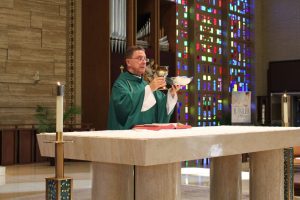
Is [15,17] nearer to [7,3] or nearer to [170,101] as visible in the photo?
[7,3]

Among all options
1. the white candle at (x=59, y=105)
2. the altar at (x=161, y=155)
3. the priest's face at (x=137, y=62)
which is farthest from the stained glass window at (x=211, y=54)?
the white candle at (x=59, y=105)

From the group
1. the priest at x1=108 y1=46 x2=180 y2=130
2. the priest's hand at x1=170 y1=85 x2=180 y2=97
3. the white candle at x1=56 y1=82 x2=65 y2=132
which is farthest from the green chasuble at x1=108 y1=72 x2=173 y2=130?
the white candle at x1=56 y1=82 x2=65 y2=132

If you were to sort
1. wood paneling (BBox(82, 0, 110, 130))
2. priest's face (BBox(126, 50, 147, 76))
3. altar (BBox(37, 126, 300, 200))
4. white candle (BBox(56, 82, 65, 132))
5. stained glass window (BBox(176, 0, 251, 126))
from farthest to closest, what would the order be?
stained glass window (BBox(176, 0, 251, 126)), wood paneling (BBox(82, 0, 110, 130)), priest's face (BBox(126, 50, 147, 76)), altar (BBox(37, 126, 300, 200)), white candle (BBox(56, 82, 65, 132))

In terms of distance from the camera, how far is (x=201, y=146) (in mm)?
3730

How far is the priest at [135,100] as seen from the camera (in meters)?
5.16

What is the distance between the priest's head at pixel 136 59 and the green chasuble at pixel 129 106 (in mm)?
96

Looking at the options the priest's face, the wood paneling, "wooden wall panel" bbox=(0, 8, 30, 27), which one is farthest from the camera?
the wood paneling

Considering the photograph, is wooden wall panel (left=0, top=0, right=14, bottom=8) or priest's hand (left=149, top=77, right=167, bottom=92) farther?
wooden wall panel (left=0, top=0, right=14, bottom=8)

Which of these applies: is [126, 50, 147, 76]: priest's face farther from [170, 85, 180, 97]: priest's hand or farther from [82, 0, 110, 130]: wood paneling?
[82, 0, 110, 130]: wood paneling

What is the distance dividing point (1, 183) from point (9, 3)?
417 centimetres

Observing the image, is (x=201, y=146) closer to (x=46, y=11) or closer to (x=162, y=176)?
(x=162, y=176)

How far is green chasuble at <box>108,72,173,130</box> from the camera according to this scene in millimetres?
5168

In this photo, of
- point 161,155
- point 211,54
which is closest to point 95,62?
point 211,54

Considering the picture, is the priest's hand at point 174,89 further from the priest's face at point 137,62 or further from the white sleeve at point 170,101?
the priest's face at point 137,62
